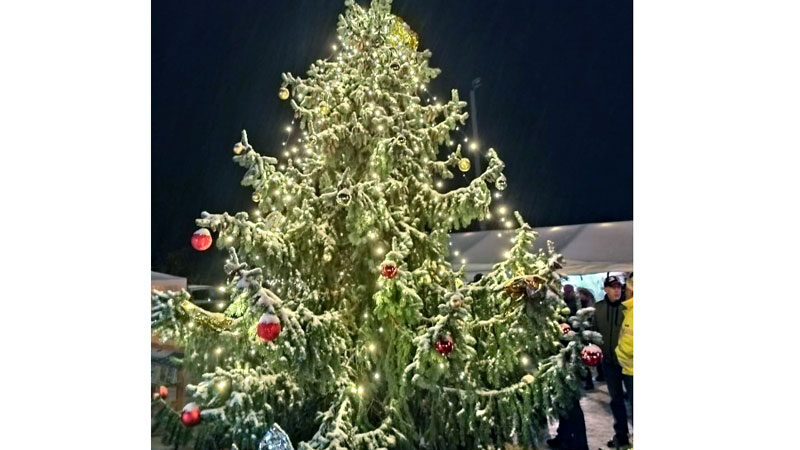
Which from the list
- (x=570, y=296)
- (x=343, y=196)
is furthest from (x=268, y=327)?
(x=570, y=296)

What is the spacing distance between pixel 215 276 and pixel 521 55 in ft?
7.30

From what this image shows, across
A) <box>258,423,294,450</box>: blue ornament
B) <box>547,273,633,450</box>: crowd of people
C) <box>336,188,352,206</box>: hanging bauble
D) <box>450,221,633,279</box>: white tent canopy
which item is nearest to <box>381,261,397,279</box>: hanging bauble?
<box>336,188,352,206</box>: hanging bauble

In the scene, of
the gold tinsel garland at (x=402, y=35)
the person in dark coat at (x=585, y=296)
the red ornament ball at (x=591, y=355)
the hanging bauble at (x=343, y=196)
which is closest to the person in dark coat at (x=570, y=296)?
the person in dark coat at (x=585, y=296)

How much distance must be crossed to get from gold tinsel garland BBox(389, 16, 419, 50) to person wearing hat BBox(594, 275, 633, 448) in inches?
59.9

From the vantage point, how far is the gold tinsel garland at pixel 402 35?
2795 millimetres

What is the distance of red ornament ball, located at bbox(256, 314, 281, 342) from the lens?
204cm

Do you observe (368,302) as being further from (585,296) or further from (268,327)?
(585,296)

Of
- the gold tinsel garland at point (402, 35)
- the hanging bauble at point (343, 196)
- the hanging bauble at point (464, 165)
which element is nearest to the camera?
the hanging bauble at point (343, 196)

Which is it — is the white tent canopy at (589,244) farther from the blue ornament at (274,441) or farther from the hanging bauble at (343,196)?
the blue ornament at (274,441)

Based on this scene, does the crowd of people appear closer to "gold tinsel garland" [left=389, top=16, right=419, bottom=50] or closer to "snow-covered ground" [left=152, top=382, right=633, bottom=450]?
"snow-covered ground" [left=152, top=382, right=633, bottom=450]

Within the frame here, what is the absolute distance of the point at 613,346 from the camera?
313 centimetres
